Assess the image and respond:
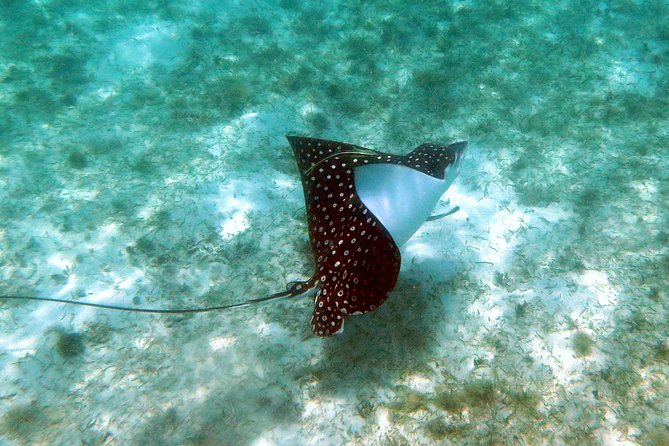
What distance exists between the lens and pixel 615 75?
6016 mm

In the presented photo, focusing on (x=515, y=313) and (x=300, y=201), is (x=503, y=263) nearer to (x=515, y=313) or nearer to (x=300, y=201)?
(x=515, y=313)

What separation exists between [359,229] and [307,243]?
1.34 meters

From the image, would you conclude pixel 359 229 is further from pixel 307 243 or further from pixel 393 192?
pixel 307 243

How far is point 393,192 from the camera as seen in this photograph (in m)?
2.90

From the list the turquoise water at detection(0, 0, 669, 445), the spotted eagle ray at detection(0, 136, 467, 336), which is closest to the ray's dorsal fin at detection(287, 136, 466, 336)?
the spotted eagle ray at detection(0, 136, 467, 336)

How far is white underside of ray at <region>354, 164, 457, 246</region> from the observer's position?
2873 millimetres

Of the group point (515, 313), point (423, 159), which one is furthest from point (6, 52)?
point (515, 313)

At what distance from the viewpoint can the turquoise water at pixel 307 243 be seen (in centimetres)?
320

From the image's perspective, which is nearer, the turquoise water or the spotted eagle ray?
the spotted eagle ray

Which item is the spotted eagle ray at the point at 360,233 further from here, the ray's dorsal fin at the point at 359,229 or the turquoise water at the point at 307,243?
the turquoise water at the point at 307,243

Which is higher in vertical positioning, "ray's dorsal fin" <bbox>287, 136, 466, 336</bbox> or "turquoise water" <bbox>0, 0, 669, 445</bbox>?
"ray's dorsal fin" <bbox>287, 136, 466, 336</bbox>

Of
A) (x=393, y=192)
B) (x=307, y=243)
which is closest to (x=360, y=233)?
(x=393, y=192)

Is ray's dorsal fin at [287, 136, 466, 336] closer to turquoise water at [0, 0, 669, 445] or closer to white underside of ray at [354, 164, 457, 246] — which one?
white underside of ray at [354, 164, 457, 246]

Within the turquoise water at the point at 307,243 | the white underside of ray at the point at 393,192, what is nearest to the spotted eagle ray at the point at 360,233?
the white underside of ray at the point at 393,192
